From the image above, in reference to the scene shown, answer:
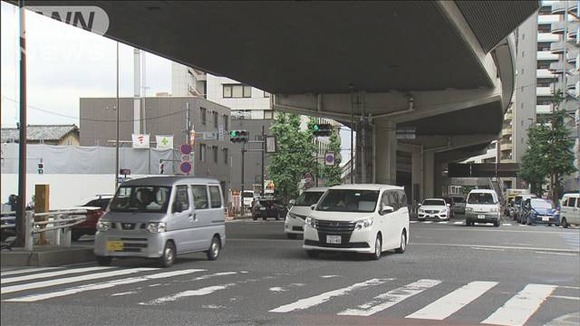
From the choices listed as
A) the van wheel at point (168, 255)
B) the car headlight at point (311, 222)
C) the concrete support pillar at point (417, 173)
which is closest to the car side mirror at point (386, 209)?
the car headlight at point (311, 222)

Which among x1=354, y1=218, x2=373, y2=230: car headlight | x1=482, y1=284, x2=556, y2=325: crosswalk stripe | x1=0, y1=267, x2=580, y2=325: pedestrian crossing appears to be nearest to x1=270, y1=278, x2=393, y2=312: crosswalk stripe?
x1=0, y1=267, x2=580, y2=325: pedestrian crossing

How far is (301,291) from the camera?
414 inches

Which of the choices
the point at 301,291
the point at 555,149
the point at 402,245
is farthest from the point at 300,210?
the point at 555,149

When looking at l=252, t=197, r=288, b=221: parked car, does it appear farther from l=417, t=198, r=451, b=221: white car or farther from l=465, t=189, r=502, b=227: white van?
l=465, t=189, r=502, b=227: white van

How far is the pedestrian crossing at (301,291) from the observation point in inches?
348

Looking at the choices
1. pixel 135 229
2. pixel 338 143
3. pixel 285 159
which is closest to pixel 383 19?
pixel 135 229

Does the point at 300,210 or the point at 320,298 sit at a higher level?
the point at 300,210

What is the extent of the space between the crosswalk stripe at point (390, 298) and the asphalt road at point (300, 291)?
17mm

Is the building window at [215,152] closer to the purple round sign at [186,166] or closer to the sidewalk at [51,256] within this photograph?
the purple round sign at [186,166]

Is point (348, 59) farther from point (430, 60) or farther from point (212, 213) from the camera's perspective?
point (212, 213)

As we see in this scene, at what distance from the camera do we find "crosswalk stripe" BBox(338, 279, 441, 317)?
8.79 meters

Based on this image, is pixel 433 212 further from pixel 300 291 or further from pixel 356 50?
pixel 300 291

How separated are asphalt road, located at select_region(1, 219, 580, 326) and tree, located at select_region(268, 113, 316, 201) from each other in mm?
42929

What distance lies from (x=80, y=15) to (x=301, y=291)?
11.1 meters
